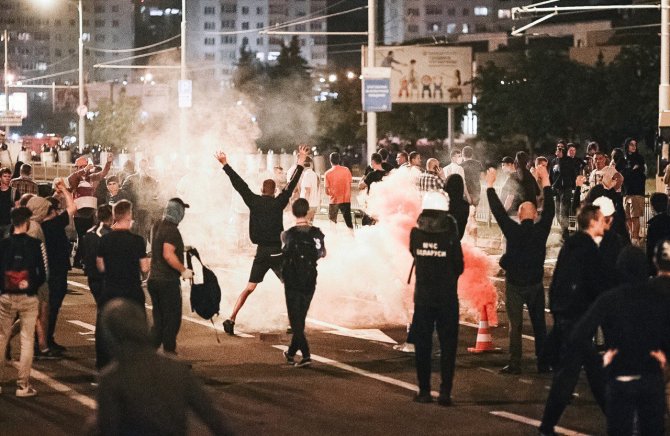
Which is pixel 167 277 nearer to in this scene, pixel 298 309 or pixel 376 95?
pixel 298 309

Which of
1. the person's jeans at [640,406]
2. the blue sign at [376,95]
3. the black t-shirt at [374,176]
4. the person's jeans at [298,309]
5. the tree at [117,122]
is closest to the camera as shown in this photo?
the person's jeans at [640,406]

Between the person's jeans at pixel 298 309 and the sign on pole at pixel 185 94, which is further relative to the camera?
the sign on pole at pixel 185 94

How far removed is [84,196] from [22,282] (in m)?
8.43

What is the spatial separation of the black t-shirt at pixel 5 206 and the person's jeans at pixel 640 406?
11906 mm

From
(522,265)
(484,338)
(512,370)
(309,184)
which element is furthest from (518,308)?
(309,184)

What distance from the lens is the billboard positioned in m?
50.8

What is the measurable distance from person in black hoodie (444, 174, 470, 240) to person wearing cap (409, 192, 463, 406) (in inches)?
121

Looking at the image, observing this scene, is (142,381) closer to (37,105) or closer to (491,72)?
(491,72)

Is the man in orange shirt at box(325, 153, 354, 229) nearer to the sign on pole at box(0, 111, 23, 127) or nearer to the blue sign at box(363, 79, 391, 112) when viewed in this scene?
the blue sign at box(363, 79, 391, 112)

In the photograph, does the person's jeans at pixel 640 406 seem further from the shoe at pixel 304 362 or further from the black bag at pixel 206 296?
the black bag at pixel 206 296

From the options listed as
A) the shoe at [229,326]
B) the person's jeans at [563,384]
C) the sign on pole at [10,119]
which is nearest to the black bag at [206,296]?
the shoe at [229,326]

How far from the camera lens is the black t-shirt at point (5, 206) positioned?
17.4 metres

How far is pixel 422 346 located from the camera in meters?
10.7

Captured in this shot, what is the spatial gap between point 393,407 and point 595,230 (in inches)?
88.0
